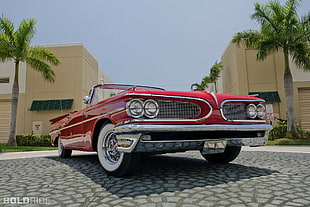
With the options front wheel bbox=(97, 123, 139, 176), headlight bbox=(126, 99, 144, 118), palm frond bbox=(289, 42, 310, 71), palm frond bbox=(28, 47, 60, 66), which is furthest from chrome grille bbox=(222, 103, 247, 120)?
palm frond bbox=(28, 47, 60, 66)

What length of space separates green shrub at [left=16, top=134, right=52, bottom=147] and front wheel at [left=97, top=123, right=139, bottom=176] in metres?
12.8

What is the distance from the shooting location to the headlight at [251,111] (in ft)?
10.7

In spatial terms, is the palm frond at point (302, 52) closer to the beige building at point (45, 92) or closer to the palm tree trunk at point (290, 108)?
the palm tree trunk at point (290, 108)

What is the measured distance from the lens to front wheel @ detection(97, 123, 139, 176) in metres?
2.76

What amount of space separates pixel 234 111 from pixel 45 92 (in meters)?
17.8

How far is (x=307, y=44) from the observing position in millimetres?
13430

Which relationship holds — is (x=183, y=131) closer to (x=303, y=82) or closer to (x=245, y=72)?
(x=245, y=72)

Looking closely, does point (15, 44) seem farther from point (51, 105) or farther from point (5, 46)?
point (51, 105)

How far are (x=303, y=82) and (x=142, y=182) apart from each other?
723 inches

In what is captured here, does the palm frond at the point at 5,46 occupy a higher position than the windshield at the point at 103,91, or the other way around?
the palm frond at the point at 5,46

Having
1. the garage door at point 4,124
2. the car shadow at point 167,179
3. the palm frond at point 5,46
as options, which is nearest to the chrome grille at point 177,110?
the car shadow at point 167,179

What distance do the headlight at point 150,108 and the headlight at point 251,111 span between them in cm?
144

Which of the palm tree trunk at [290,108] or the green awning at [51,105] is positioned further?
the green awning at [51,105]

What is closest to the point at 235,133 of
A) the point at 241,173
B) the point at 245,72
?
the point at 241,173
